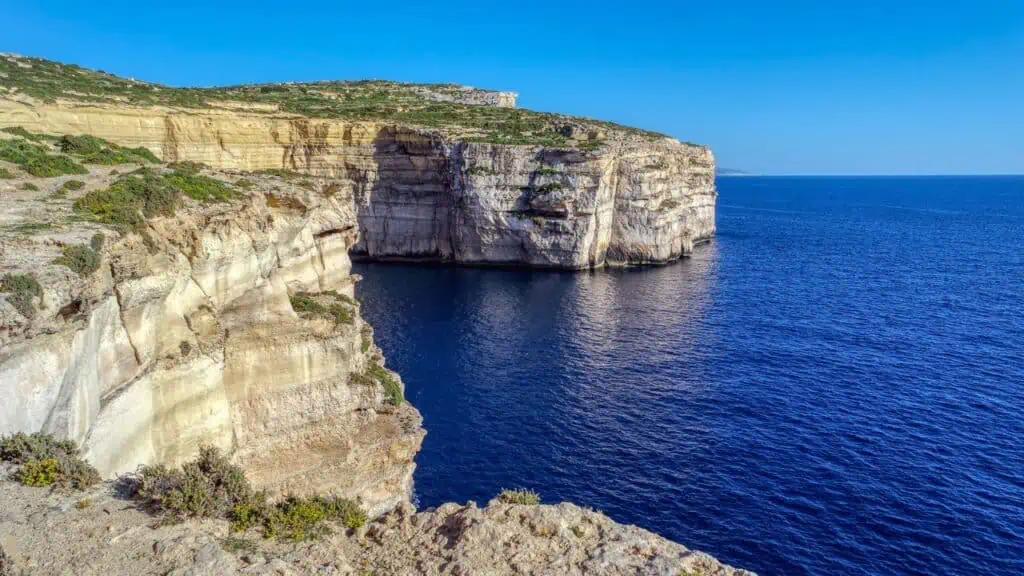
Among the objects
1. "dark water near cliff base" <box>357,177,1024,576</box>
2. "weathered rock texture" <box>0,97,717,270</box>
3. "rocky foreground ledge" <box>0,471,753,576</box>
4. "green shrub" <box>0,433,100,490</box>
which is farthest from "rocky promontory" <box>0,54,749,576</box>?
"weathered rock texture" <box>0,97,717,270</box>

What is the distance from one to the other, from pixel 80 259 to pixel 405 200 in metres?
70.2

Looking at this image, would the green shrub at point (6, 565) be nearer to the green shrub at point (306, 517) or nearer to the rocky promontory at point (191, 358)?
the rocky promontory at point (191, 358)

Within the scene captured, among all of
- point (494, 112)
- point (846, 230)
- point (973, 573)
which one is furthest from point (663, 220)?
point (973, 573)

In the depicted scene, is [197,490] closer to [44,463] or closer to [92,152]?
[44,463]

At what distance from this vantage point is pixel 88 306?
15023mm

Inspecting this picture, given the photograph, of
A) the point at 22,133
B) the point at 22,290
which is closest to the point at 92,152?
the point at 22,133

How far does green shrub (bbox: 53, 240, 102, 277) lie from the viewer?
49.9 feet

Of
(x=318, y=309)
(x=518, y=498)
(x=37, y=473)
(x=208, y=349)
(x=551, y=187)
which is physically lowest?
(x=518, y=498)

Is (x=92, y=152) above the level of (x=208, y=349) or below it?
above

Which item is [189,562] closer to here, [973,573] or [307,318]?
[307,318]

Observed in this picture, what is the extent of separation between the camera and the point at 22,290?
532 inches

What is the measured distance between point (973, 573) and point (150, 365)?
3023cm

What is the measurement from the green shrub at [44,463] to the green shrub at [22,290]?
2.49 metres

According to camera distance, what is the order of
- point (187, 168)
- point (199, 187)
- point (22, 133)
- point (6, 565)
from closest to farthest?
point (6, 565)
point (199, 187)
point (187, 168)
point (22, 133)
